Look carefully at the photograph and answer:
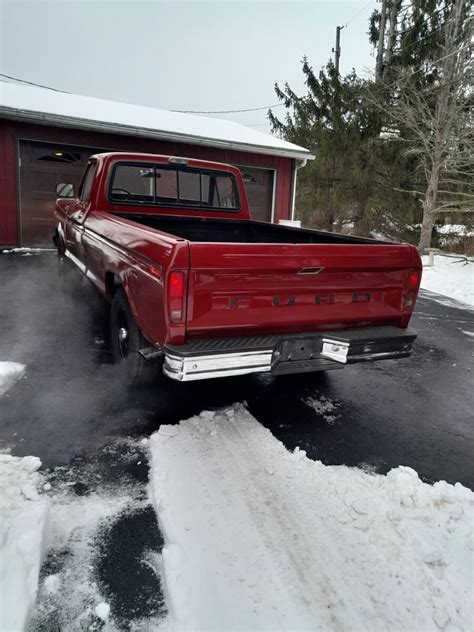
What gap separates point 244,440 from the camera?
3.21 m

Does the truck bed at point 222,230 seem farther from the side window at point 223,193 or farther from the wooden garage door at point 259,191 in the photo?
the wooden garage door at point 259,191

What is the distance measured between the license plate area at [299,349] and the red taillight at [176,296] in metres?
0.76

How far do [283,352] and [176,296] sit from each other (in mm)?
867

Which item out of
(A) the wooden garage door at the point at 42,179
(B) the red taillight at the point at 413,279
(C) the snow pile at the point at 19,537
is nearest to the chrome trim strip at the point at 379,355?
(B) the red taillight at the point at 413,279

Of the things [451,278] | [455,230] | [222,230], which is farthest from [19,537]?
[455,230]

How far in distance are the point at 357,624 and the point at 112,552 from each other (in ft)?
3.75

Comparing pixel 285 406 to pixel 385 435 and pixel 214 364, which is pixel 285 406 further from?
→ pixel 214 364

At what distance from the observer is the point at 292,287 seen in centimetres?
313

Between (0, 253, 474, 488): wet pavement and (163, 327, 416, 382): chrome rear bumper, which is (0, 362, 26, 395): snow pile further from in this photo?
(163, 327, 416, 382): chrome rear bumper

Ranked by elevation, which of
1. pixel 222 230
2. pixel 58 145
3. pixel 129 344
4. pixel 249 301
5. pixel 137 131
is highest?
pixel 137 131

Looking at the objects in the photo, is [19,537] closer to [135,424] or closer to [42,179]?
[135,424]

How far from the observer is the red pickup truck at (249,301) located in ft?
9.26

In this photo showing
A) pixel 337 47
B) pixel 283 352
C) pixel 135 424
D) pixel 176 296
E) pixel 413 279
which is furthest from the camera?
pixel 337 47

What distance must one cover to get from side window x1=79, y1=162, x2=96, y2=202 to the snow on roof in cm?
541
